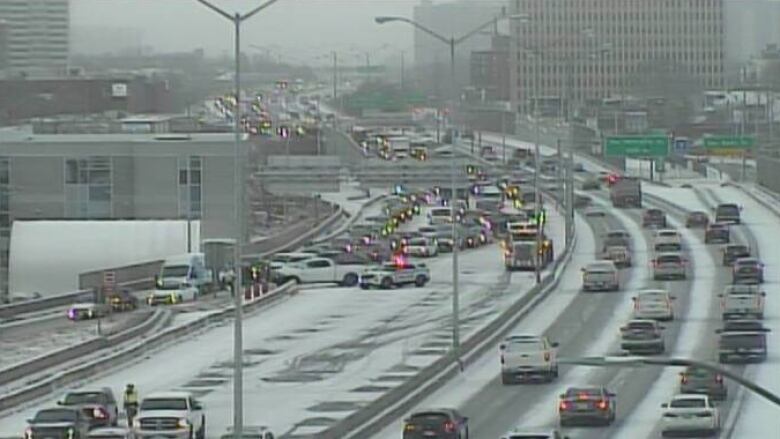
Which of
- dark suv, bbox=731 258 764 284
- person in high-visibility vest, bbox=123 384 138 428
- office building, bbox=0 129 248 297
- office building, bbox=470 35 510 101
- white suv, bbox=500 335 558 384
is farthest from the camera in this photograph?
office building, bbox=470 35 510 101

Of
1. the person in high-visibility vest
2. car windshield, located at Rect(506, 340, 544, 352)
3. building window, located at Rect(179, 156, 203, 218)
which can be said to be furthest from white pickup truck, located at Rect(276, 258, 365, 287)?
the person in high-visibility vest

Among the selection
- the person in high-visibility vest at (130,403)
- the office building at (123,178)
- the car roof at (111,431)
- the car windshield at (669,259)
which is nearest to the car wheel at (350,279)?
the office building at (123,178)

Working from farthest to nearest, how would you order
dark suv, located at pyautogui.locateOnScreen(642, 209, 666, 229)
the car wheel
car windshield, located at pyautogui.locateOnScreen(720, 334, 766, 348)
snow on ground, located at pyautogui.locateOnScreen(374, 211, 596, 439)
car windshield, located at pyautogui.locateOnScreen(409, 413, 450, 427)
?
dark suv, located at pyautogui.locateOnScreen(642, 209, 666, 229) → the car wheel → car windshield, located at pyautogui.locateOnScreen(720, 334, 766, 348) → snow on ground, located at pyautogui.locateOnScreen(374, 211, 596, 439) → car windshield, located at pyautogui.locateOnScreen(409, 413, 450, 427)

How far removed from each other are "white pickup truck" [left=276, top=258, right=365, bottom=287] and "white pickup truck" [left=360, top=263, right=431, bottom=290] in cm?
53

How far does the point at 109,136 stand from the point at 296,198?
2972 cm

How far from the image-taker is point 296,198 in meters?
91.8

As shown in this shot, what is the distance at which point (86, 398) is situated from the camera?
26.5m

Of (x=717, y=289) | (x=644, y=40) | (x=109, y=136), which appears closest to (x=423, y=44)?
(x=644, y=40)

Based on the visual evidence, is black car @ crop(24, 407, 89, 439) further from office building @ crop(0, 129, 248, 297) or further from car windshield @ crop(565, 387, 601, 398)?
office building @ crop(0, 129, 248, 297)

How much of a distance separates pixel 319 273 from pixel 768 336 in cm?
1782

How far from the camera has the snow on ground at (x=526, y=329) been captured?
97.7 ft

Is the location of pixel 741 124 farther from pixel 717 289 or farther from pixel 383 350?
pixel 383 350

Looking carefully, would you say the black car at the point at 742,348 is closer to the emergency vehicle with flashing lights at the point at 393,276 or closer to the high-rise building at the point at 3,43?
the emergency vehicle with flashing lights at the point at 393,276

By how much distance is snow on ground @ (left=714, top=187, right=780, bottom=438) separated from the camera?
26047 mm
